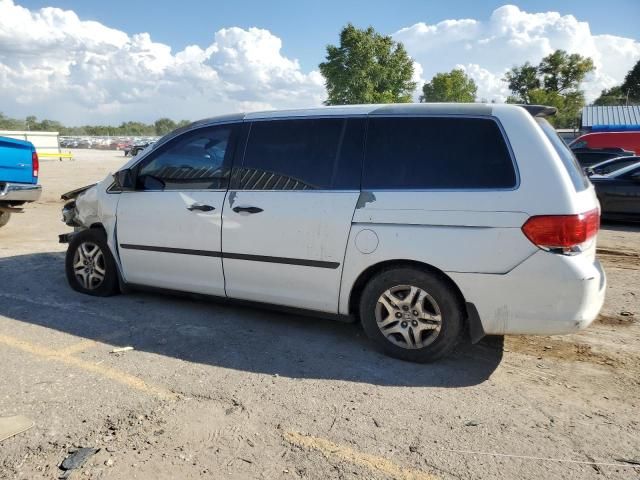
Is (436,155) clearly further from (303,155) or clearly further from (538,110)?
(303,155)

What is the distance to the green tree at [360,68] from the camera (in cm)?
3869

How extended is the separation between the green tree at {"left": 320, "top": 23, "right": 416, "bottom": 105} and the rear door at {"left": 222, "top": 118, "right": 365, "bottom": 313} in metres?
35.1

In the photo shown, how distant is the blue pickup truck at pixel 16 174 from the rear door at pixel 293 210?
535cm

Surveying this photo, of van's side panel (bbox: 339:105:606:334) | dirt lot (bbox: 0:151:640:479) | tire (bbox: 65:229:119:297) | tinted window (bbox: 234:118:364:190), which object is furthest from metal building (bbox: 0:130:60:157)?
van's side panel (bbox: 339:105:606:334)

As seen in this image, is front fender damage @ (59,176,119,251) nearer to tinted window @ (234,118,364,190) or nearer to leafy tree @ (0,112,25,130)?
tinted window @ (234,118,364,190)

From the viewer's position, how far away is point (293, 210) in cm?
386

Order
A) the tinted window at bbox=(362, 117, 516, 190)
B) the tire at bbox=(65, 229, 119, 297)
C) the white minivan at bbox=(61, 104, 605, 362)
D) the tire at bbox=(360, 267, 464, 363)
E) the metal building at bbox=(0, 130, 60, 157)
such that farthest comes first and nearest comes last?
the metal building at bbox=(0, 130, 60, 157) < the tire at bbox=(65, 229, 119, 297) < the tire at bbox=(360, 267, 464, 363) < the tinted window at bbox=(362, 117, 516, 190) < the white minivan at bbox=(61, 104, 605, 362)

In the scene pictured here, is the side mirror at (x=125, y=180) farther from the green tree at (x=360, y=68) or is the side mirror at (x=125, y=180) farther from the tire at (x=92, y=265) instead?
the green tree at (x=360, y=68)

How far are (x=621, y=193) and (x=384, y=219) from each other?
853 cm

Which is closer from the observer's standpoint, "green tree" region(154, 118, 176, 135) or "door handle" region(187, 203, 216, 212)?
"door handle" region(187, 203, 216, 212)

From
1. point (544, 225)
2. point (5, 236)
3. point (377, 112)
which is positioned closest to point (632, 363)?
point (544, 225)

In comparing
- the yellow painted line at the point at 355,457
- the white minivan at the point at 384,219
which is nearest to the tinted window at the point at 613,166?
the white minivan at the point at 384,219

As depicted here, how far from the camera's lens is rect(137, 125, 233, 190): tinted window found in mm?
4293

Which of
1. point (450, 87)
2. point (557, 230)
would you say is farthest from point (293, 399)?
point (450, 87)
